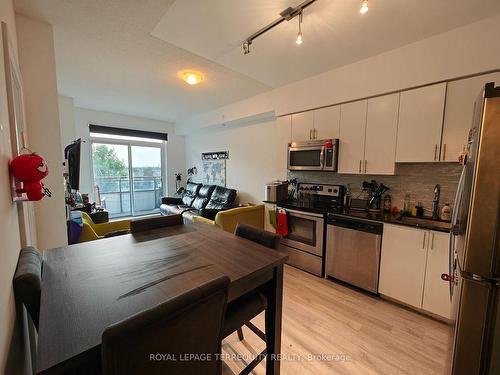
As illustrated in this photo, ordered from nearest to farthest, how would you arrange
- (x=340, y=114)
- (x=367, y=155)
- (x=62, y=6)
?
(x=62, y=6) → (x=367, y=155) → (x=340, y=114)

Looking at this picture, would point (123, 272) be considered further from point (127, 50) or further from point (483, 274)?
point (127, 50)

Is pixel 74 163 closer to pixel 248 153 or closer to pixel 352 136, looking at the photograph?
pixel 248 153

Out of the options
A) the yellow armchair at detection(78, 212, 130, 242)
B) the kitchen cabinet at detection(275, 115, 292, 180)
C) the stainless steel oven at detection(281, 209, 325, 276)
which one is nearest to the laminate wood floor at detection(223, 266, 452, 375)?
the stainless steel oven at detection(281, 209, 325, 276)

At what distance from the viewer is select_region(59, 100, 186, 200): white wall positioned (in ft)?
13.6

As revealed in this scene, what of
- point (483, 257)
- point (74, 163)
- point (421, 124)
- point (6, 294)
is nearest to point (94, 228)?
point (74, 163)

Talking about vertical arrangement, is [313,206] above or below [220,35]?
below

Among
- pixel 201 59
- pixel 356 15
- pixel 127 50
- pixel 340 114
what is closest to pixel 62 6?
pixel 127 50

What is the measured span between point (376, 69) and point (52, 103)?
3347mm

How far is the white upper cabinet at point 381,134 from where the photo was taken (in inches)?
93.4

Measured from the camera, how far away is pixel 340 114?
9.07 feet

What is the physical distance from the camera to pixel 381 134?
8.06 ft

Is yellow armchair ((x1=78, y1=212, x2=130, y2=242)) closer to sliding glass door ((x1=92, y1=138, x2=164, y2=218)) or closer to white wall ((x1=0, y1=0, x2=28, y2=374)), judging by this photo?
white wall ((x1=0, y1=0, x2=28, y2=374))

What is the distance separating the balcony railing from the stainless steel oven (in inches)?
178

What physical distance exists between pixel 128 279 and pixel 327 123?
2.79 metres
